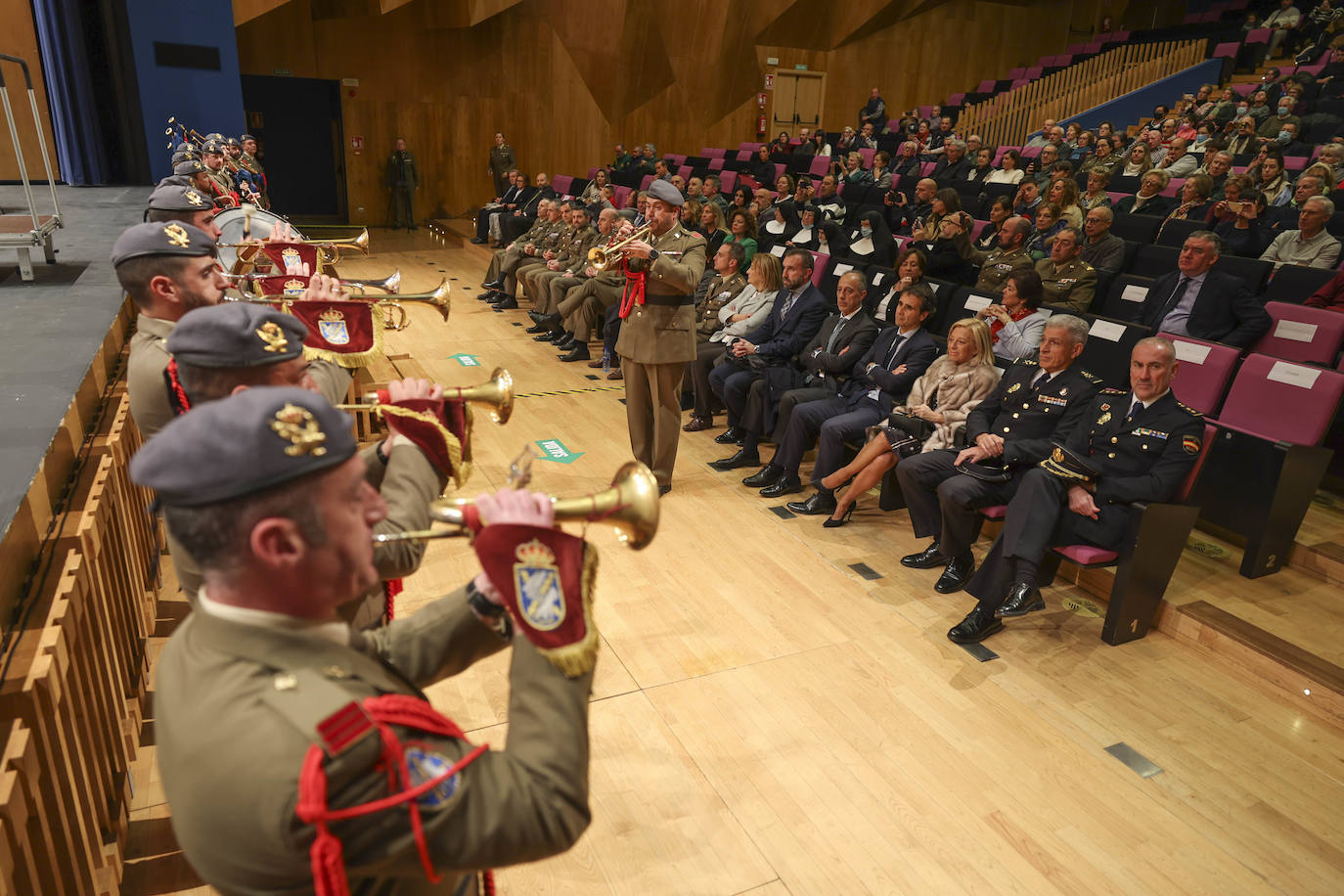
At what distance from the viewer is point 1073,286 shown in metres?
4.88

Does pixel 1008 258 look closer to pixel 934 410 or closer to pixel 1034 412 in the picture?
pixel 934 410

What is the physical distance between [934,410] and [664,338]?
1348 millimetres

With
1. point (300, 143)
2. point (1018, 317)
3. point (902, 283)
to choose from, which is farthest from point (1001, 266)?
point (300, 143)

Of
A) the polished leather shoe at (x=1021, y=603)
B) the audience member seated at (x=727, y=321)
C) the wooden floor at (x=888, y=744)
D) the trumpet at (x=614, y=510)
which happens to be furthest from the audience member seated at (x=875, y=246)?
the trumpet at (x=614, y=510)

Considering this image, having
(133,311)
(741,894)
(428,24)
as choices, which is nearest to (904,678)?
(741,894)

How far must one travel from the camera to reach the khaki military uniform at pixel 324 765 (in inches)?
33.2

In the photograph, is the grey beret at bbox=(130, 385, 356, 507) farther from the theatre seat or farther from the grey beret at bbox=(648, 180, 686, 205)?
the theatre seat

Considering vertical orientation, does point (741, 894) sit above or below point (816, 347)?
below

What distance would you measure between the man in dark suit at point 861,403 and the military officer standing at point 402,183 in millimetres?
10672

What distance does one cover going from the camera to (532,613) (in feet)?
3.29

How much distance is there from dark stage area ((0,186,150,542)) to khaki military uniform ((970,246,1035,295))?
14.8 ft

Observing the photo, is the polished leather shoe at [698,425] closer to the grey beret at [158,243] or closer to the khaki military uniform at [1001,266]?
the khaki military uniform at [1001,266]

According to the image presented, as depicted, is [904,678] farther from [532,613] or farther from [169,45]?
[169,45]

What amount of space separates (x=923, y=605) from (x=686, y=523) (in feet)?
3.91
